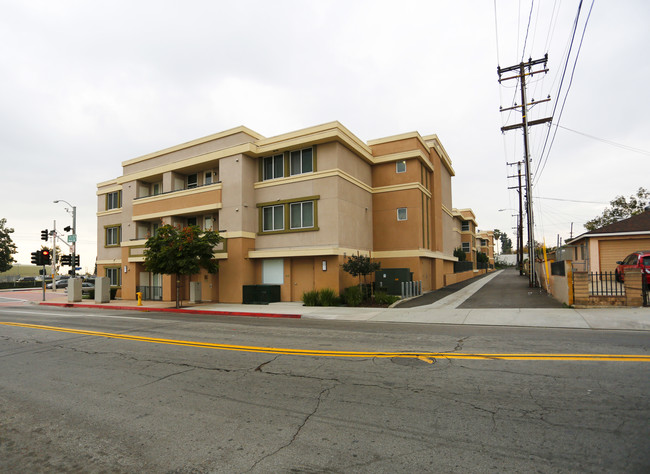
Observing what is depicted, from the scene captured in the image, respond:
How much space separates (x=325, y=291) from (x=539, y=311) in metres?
10.4

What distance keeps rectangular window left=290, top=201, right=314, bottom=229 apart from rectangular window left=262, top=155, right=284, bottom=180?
2585 mm

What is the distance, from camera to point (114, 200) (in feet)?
116

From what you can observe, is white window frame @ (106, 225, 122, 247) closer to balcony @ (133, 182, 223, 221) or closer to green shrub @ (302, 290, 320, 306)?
balcony @ (133, 182, 223, 221)

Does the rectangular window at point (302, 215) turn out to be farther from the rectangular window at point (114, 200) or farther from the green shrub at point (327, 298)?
the rectangular window at point (114, 200)

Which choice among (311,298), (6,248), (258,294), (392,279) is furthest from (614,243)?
(6,248)

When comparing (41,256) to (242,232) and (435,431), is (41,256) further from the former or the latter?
(435,431)

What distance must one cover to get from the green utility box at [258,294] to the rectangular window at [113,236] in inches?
700

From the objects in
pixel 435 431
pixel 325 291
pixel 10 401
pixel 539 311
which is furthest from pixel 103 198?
pixel 435 431

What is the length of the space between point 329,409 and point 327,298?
50.5 ft

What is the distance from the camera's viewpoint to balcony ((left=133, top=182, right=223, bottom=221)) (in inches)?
982

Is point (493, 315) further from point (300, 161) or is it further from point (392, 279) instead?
point (300, 161)

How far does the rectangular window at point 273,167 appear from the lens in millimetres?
24719

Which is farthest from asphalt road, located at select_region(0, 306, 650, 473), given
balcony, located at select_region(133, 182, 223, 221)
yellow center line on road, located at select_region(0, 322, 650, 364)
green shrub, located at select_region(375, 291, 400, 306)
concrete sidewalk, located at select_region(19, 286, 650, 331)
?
balcony, located at select_region(133, 182, 223, 221)

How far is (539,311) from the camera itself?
1432cm
